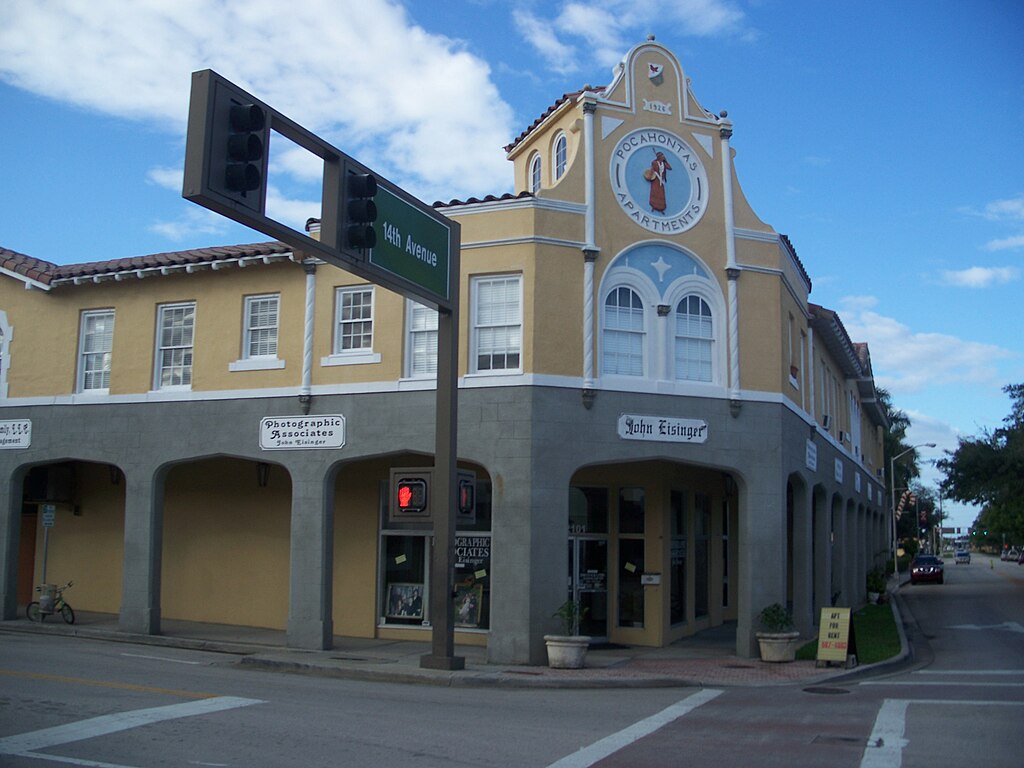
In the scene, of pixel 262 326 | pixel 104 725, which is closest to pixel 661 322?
pixel 262 326

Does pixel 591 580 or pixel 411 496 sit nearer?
pixel 411 496

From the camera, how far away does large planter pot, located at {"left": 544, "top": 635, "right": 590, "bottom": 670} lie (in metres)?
16.1

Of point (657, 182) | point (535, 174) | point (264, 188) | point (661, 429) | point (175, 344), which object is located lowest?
point (661, 429)

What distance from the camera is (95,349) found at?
2202 centimetres

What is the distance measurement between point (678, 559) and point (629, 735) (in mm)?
10891

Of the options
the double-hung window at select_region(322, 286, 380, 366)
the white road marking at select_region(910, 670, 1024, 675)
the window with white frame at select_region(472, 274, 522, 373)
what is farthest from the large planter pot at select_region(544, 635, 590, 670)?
the double-hung window at select_region(322, 286, 380, 366)

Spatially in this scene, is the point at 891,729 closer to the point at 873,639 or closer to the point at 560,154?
the point at 873,639

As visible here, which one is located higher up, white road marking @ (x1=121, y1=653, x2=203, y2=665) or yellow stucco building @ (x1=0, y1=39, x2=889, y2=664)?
yellow stucco building @ (x1=0, y1=39, x2=889, y2=664)

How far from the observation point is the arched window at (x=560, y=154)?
2030 cm

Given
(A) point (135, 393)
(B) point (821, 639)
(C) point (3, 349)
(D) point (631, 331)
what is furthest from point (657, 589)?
(C) point (3, 349)

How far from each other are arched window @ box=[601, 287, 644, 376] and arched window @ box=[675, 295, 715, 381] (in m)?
0.77

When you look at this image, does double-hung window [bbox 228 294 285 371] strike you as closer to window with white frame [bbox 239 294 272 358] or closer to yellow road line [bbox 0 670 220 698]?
window with white frame [bbox 239 294 272 358]

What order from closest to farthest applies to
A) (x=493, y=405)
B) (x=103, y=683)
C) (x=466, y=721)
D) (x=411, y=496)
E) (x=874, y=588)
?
(x=466, y=721), (x=103, y=683), (x=411, y=496), (x=493, y=405), (x=874, y=588)

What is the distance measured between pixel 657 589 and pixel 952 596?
2515 centimetres
